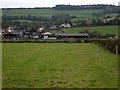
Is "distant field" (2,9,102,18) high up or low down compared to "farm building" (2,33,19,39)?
up

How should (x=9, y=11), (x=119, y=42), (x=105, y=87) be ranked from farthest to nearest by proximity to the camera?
(x=9, y=11) < (x=119, y=42) < (x=105, y=87)

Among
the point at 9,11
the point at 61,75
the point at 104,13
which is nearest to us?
the point at 61,75

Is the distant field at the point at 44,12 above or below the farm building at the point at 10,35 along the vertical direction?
above

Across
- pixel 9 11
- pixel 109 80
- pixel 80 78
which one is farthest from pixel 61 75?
pixel 9 11

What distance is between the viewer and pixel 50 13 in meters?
127

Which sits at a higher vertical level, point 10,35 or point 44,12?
point 44,12

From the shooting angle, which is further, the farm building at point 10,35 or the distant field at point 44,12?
the distant field at point 44,12

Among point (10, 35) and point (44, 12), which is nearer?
point (10, 35)

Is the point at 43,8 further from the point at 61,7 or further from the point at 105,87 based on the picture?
the point at 105,87

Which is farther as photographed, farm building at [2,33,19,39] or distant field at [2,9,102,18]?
distant field at [2,9,102,18]

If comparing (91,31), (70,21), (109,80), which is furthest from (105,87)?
(70,21)

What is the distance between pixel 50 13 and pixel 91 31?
157ft

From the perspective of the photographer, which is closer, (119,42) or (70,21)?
(119,42)

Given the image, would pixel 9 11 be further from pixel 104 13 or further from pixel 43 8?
pixel 104 13
